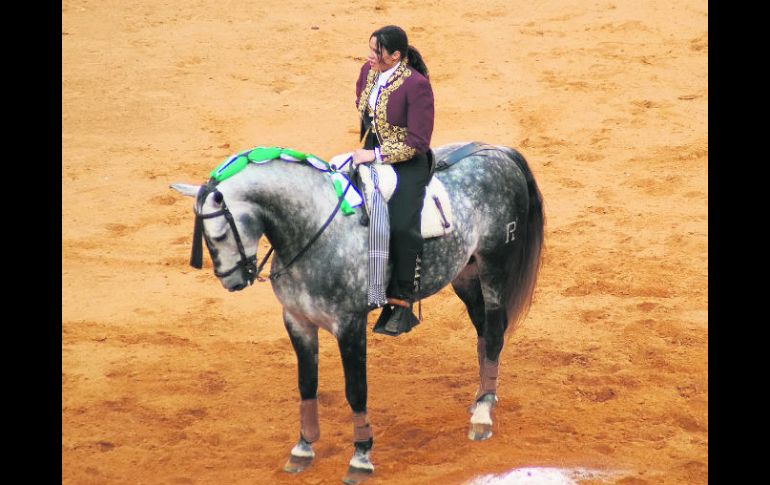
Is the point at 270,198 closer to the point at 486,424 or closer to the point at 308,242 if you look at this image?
the point at 308,242

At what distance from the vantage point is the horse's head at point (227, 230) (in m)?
5.48

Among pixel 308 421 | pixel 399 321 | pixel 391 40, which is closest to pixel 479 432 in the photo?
pixel 399 321

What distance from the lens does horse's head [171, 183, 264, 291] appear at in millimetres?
5480

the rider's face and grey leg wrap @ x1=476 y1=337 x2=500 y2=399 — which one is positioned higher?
the rider's face

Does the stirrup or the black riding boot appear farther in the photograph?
the stirrup

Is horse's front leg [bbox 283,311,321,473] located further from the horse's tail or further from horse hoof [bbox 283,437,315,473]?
the horse's tail

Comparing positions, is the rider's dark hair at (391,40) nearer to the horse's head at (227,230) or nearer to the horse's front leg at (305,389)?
the horse's head at (227,230)

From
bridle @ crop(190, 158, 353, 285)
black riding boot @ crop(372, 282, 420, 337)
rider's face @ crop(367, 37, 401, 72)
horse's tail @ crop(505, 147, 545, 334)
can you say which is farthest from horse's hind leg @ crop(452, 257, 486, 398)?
bridle @ crop(190, 158, 353, 285)

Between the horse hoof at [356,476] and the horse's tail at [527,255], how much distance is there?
163 centimetres

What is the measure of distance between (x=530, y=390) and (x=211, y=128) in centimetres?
634

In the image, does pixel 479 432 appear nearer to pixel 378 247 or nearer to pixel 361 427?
pixel 361 427

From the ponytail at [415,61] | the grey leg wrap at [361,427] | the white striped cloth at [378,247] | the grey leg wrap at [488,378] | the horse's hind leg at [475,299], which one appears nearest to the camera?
the white striped cloth at [378,247]

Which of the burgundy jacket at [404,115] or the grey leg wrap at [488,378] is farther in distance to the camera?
the grey leg wrap at [488,378]

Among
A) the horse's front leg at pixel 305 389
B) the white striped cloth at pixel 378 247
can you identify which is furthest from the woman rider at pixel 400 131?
the horse's front leg at pixel 305 389
